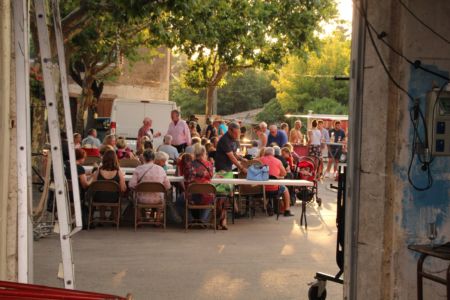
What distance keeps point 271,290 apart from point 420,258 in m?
2.75

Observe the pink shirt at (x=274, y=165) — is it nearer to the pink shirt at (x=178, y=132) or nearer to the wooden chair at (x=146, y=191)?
the wooden chair at (x=146, y=191)

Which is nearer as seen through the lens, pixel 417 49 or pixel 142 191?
pixel 417 49

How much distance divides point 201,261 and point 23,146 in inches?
185

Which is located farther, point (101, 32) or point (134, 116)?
point (134, 116)

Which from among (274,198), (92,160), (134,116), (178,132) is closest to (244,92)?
(134,116)

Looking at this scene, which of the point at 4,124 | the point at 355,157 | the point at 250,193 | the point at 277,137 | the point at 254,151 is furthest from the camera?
the point at 277,137

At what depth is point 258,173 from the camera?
12.8 meters

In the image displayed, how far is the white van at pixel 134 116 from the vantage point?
2225cm

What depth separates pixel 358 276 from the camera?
627cm

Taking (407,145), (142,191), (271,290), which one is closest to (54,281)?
(271,290)

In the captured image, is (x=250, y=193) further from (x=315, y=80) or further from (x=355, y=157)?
(x=315, y=80)

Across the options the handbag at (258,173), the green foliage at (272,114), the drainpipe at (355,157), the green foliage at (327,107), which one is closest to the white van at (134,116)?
the handbag at (258,173)

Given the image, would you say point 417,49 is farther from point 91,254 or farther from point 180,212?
point 180,212

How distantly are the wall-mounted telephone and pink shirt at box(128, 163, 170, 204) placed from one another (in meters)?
6.64
